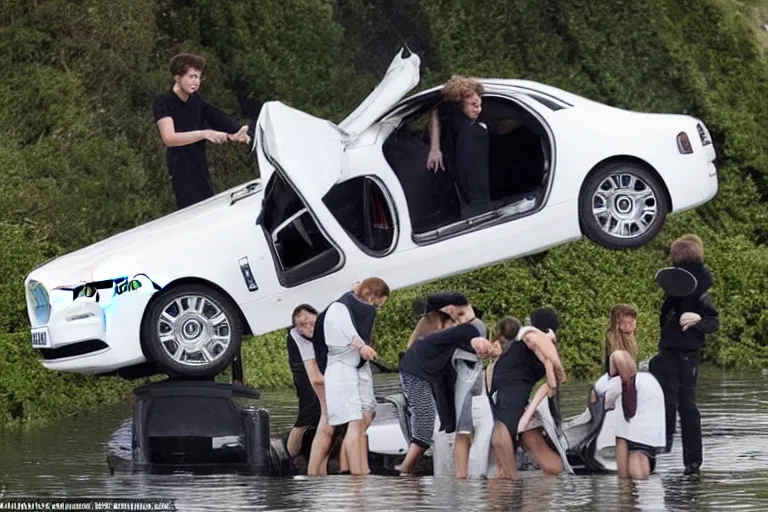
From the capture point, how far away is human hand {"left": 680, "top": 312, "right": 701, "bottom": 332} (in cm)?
1381

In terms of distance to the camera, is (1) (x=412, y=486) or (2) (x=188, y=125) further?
(2) (x=188, y=125)

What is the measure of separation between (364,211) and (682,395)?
104 inches

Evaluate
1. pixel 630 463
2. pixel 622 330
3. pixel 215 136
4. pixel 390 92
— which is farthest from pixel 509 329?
pixel 215 136

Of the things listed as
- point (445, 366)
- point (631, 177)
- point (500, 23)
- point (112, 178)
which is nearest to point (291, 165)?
point (445, 366)

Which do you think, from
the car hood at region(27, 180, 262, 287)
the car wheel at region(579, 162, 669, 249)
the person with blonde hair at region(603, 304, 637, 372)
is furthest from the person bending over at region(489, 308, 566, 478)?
the car hood at region(27, 180, 262, 287)

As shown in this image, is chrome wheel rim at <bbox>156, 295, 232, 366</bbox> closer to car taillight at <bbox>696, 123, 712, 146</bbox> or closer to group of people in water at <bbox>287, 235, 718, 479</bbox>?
group of people in water at <bbox>287, 235, 718, 479</bbox>

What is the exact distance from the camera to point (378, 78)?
85.1 feet

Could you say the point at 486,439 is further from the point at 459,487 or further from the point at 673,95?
the point at 673,95

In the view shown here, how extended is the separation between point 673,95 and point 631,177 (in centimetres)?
1090

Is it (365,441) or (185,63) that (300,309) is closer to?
(365,441)

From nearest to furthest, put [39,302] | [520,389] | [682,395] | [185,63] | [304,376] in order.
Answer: [520,389] < [682,395] < [185,63] < [39,302] < [304,376]

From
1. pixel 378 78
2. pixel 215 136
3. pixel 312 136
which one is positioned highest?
pixel 378 78

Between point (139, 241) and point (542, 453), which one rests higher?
point (139, 241)

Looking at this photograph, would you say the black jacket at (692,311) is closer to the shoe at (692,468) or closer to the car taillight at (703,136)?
the shoe at (692,468)
